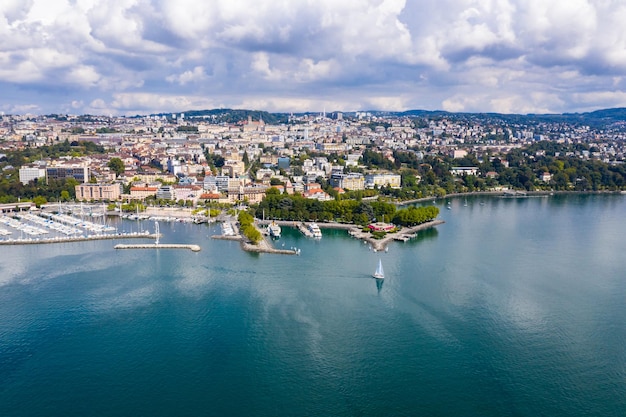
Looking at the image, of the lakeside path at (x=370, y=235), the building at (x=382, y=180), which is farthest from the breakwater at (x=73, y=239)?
the building at (x=382, y=180)

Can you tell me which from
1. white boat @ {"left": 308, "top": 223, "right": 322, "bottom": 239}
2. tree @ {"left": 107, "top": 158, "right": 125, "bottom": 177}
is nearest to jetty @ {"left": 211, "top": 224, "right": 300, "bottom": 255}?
white boat @ {"left": 308, "top": 223, "right": 322, "bottom": 239}

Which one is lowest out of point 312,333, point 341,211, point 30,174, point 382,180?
point 312,333

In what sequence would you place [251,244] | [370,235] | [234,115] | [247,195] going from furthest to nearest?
1. [234,115]
2. [247,195]
3. [370,235]
4. [251,244]

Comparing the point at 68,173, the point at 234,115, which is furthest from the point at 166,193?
the point at 234,115

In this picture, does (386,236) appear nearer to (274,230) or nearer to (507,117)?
(274,230)

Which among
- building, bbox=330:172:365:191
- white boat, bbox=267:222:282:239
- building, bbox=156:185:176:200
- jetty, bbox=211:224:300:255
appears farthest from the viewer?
building, bbox=330:172:365:191

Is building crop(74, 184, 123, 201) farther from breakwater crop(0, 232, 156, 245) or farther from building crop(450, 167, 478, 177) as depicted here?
building crop(450, 167, 478, 177)

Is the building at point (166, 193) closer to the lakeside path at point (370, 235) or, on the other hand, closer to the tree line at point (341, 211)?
the tree line at point (341, 211)
